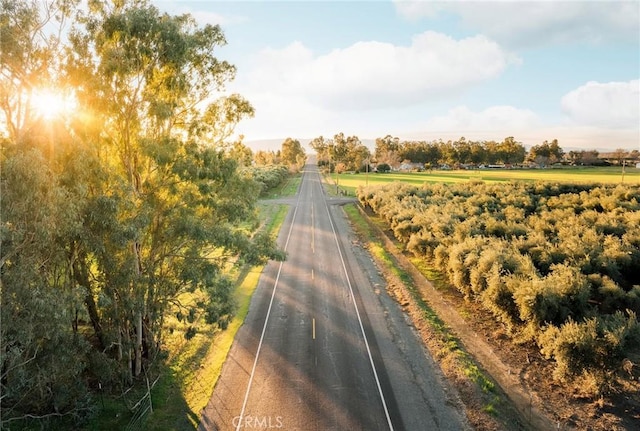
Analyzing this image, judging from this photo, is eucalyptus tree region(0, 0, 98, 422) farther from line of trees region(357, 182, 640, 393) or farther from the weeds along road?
line of trees region(357, 182, 640, 393)

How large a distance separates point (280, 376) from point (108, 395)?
9327 mm

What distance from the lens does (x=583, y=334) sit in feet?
66.9

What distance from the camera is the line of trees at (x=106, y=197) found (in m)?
14.8

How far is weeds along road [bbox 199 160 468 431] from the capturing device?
65.5ft

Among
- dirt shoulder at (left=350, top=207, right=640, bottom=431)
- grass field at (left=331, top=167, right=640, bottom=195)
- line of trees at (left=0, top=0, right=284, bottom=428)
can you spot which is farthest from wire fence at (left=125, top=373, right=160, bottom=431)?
grass field at (left=331, top=167, right=640, bottom=195)

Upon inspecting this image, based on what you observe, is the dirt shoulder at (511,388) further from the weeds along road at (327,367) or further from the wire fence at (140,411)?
the wire fence at (140,411)

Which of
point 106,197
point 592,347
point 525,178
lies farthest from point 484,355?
point 525,178

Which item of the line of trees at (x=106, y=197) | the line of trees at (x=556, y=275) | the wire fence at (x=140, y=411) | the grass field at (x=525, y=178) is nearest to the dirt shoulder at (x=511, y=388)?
the line of trees at (x=556, y=275)

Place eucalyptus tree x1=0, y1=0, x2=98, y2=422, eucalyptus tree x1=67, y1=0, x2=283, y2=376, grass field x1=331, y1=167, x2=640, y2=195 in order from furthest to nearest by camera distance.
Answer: grass field x1=331, y1=167, x2=640, y2=195, eucalyptus tree x1=67, y1=0, x2=283, y2=376, eucalyptus tree x1=0, y1=0, x2=98, y2=422

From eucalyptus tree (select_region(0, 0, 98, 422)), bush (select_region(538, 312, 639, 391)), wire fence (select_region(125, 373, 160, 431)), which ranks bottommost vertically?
wire fence (select_region(125, 373, 160, 431))

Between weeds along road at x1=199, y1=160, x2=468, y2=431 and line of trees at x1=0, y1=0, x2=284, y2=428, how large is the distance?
16.1 feet

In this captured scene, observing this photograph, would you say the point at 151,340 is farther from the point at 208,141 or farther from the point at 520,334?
the point at 520,334

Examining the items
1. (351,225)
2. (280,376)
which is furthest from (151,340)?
(351,225)

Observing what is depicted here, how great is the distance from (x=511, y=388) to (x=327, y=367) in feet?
33.3
